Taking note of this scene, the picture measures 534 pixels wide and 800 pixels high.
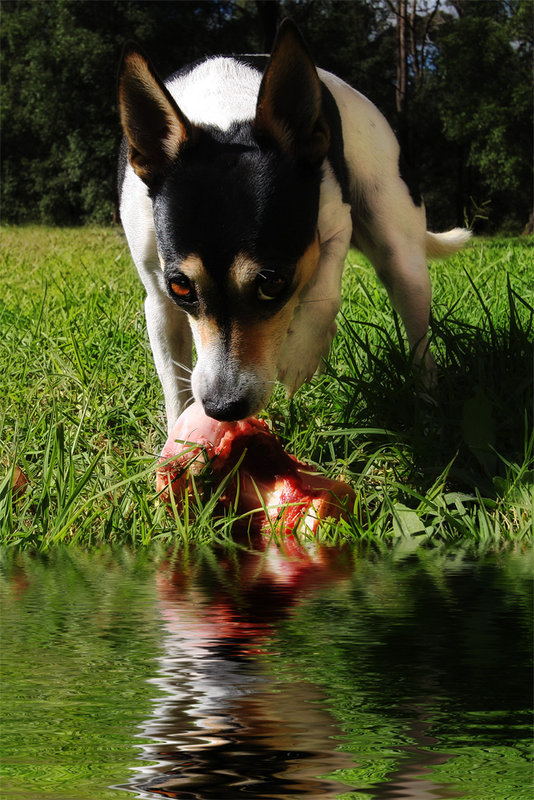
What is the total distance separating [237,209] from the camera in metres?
2.70

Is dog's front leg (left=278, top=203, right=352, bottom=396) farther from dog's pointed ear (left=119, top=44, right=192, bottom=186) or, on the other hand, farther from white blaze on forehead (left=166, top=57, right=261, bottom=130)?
dog's pointed ear (left=119, top=44, right=192, bottom=186)

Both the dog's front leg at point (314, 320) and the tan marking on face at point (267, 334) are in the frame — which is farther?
the dog's front leg at point (314, 320)

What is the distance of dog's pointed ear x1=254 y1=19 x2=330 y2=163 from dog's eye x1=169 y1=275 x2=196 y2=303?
1.85 ft

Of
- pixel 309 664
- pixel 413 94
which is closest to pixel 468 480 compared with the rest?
pixel 309 664

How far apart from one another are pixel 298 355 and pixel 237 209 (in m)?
0.61

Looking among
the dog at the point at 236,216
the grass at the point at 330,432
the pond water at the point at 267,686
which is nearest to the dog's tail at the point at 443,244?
the grass at the point at 330,432

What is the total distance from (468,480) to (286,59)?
54.3 inches

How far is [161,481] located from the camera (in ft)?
9.20

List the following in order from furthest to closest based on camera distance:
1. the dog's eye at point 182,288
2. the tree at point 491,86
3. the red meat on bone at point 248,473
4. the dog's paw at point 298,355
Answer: the tree at point 491,86 < the dog's paw at point 298,355 < the dog's eye at point 182,288 < the red meat on bone at point 248,473

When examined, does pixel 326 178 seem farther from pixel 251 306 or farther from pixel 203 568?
pixel 203 568

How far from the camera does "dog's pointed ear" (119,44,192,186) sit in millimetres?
2758

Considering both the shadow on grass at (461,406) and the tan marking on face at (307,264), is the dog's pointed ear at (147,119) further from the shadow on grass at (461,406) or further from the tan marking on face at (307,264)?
the shadow on grass at (461,406)

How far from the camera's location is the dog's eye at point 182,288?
8.95 feet

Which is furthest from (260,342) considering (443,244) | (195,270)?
(443,244)
